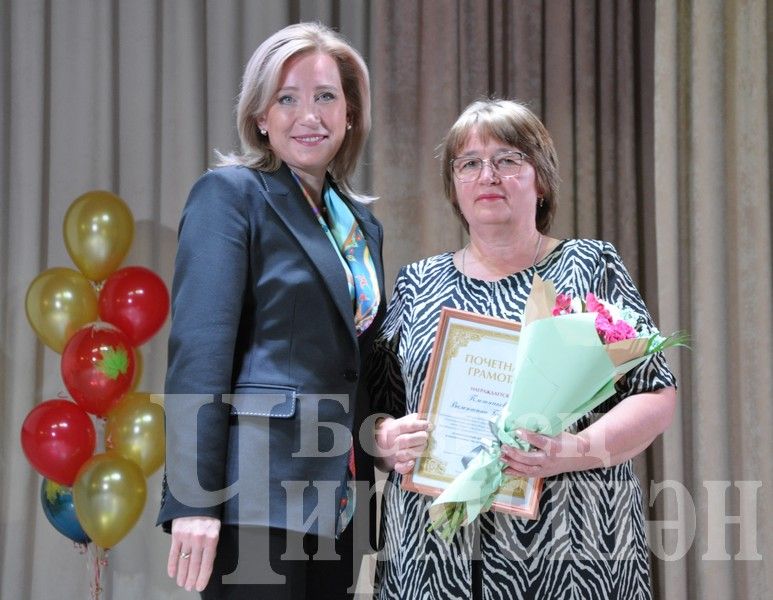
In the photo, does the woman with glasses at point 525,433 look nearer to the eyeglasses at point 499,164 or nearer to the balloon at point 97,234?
the eyeglasses at point 499,164

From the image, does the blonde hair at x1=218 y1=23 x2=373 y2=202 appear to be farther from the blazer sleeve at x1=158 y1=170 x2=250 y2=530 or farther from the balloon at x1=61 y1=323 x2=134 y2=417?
the balloon at x1=61 y1=323 x2=134 y2=417

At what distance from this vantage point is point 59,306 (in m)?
3.40

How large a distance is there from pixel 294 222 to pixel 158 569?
2.50 meters

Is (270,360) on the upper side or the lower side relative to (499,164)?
lower

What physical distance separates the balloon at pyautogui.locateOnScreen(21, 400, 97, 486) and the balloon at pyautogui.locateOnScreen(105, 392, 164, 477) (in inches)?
4.3

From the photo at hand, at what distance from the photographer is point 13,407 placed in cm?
396

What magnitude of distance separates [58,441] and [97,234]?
744mm

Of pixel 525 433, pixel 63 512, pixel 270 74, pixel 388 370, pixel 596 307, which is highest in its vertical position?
pixel 270 74

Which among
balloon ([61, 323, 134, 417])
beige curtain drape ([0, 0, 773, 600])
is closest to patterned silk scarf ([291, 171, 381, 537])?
balloon ([61, 323, 134, 417])

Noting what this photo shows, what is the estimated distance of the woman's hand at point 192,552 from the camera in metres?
1.72

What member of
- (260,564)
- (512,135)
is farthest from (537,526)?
(512,135)

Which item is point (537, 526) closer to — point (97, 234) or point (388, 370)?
point (388, 370)

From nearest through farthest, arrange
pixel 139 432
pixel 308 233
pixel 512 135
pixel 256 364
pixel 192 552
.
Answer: pixel 192 552, pixel 256 364, pixel 308 233, pixel 512 135, pixel 139 432

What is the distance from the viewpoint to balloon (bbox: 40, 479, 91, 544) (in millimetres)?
3395
